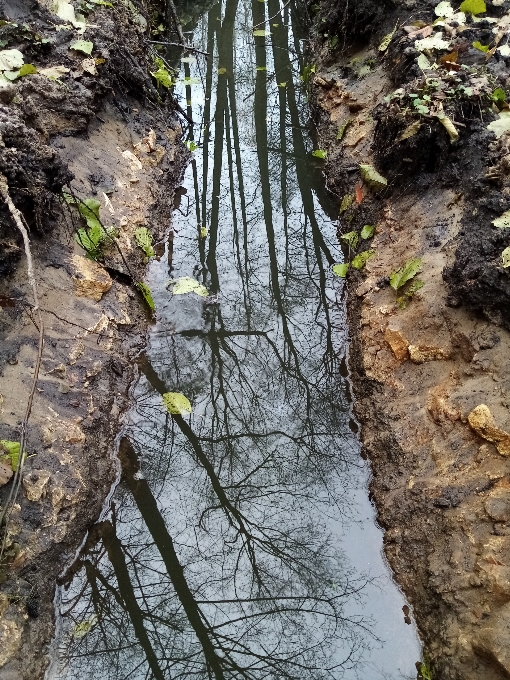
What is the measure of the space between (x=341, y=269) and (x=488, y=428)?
3117 millimetres

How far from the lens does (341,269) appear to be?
6512mm

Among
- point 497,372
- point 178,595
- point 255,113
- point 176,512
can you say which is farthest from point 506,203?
point 255,113

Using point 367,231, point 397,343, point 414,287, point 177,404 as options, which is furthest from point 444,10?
point 177,404

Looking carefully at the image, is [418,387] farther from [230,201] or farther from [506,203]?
[230,201]

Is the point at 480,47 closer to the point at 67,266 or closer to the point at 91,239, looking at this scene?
the point at 91,239

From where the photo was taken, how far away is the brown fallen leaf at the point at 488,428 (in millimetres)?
3758

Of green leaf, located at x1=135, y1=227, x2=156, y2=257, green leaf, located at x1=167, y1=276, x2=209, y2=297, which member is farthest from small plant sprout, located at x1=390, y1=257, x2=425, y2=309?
green leaf, located at x1=135, y1=227, x2=156, y2=257

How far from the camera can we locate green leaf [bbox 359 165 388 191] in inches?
253

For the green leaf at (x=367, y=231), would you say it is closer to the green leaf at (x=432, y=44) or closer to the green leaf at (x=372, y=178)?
the green leaf at (x=372, y=178)

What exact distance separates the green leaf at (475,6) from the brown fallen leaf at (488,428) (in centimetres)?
541

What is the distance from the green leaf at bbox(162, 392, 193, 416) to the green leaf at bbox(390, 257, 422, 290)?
7.82 feet

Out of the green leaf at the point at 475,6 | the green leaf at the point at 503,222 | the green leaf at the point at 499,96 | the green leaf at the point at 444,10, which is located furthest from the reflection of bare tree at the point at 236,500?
the green leaf at the point at 475,6

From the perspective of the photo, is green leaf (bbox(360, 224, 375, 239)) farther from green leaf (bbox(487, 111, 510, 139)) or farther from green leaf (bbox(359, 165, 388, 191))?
green leaf (bbox(487, 111, 510, 139))

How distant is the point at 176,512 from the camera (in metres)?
4.54
